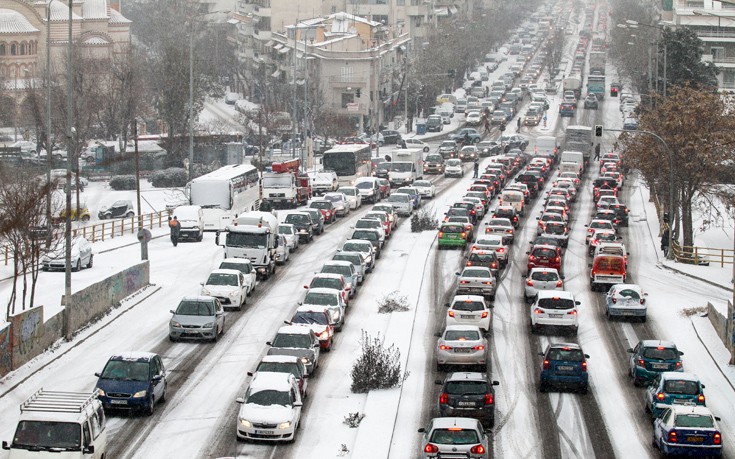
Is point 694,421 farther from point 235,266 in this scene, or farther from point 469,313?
point 235,266

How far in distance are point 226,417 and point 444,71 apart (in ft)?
399

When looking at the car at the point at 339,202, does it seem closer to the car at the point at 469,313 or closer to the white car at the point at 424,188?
the white car at the point at 424,188

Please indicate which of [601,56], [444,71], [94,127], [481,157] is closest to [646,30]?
[444,71]

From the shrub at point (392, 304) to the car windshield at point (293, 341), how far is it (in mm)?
9541

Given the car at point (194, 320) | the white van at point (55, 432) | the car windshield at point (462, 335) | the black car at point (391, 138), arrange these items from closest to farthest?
1. the white van at point (55, 432)
2. the car windshield at point (462, 335)
3. the car at point (194, 320)
4. the black car at point (391, 138)

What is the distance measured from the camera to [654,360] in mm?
36312

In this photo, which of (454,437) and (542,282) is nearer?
(454,437)

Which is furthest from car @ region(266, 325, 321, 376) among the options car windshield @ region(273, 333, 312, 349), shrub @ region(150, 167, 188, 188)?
shrub @ region(150, 167, 188, 188)

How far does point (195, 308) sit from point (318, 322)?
3773mm

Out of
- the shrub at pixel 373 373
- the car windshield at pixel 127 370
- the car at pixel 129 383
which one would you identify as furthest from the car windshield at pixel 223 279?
the car windshield at pixel 127 370

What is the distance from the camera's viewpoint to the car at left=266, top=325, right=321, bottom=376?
36.2 meters

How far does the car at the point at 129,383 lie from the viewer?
32.0 metres

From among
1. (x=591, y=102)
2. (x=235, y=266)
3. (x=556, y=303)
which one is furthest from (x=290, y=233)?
(x=591, y=102)

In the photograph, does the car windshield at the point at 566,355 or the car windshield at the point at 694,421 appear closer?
the car windshield at the point at 694,421
